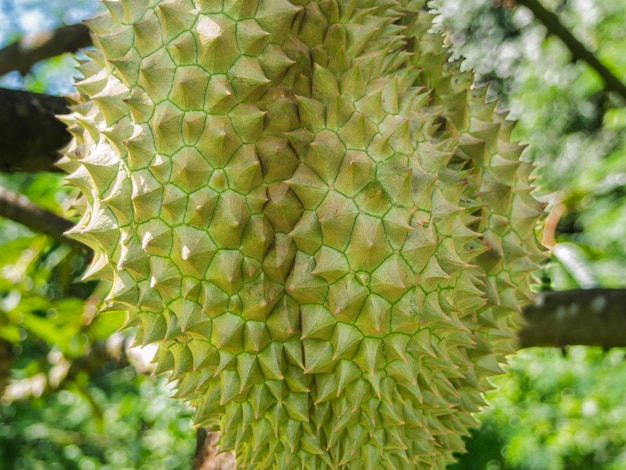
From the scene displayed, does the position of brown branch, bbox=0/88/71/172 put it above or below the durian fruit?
below

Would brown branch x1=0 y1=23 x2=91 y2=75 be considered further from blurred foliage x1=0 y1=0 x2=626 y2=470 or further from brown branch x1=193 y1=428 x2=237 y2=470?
brown branch x1=193 y1=428 x2=237 y2=470

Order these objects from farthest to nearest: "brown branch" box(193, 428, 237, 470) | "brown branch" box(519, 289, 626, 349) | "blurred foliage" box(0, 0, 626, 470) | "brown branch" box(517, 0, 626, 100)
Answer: "blurred foliage" box(0, 0, 626, 470) < "brown branch" box(517, 0, 626, 100) < "brown branch" box(519, 289, 626, 349) < "brown branch" box(193, 428, 237, 470)

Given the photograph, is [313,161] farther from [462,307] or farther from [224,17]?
[462,307]

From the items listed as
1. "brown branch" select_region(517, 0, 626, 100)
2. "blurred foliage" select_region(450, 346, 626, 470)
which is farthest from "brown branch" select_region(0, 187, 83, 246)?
"blurred foliage" select_region(450, 346, 626, 470)

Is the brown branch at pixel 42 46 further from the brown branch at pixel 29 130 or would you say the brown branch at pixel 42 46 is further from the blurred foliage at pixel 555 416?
the blurred foliage at pixel 555 416

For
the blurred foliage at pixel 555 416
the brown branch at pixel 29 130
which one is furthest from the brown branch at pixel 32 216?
the blurred foliage at pixel 555 416

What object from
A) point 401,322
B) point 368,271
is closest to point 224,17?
point 368,271
